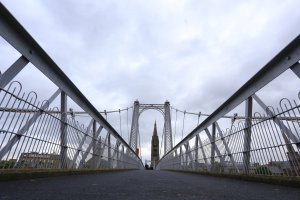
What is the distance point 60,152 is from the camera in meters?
6.68

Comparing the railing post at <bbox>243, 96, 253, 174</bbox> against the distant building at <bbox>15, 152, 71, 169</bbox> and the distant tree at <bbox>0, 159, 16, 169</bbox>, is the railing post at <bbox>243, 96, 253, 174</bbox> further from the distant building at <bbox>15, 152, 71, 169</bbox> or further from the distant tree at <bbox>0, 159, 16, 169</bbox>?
the distant tree at <bbox>0, 159, 16, 169</bbox>

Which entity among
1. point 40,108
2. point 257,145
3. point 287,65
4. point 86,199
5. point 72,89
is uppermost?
point 72,89

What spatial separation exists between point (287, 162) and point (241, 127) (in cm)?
191

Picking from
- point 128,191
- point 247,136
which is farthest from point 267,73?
point 128,191

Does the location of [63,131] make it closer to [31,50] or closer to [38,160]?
[38,160]

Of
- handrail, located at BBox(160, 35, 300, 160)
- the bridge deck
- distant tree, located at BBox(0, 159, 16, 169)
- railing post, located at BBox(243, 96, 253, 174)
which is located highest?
handrail, located at BBox(160, 35, 300, 160)

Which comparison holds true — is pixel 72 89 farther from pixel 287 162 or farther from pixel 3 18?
pixel 287 162

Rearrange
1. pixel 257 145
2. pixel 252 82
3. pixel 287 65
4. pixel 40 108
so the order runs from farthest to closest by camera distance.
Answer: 1. pixel 252 82
2. pixel 257 145
3. pixel 40 108
4. pixel 287 65

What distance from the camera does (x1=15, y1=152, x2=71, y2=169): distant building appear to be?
502 centimetres

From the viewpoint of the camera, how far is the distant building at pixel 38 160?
5023mm

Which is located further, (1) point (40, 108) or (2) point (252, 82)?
(2) point (252, 82)

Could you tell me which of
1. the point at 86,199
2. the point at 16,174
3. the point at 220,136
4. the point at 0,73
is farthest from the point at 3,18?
the point at 220,136

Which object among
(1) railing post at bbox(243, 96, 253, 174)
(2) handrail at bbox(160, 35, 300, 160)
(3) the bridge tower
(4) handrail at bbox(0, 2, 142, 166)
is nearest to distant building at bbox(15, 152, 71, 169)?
(4) handrail at bbox(0, 2, 142, 166)

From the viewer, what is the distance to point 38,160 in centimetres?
553
